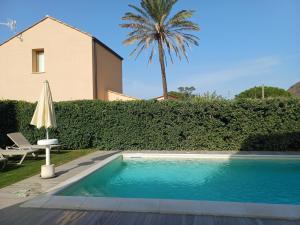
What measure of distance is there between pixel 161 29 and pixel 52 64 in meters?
8.96

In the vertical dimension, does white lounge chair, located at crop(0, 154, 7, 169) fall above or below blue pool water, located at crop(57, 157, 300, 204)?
above

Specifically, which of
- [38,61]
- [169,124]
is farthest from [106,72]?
[169,124]

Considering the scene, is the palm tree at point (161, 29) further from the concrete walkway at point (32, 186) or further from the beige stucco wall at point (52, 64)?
the concrete walkway at point (32, 186)

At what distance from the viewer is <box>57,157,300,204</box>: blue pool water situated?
874 cm

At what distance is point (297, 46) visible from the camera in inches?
819

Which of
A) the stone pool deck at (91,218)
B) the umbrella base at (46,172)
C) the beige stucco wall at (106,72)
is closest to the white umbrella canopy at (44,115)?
the umbrella base at (46,172)

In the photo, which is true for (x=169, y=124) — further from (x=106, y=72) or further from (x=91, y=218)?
(x=91, y=218)

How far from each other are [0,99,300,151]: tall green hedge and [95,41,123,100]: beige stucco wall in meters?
6.16

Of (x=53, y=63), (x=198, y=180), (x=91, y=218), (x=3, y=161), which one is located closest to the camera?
(x=91, y=218)

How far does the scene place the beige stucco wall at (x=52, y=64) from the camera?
71.4 ft

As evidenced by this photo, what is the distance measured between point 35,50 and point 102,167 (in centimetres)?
1481

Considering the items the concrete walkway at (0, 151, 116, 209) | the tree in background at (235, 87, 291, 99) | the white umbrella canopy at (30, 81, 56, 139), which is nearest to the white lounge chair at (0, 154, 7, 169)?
the concrete walkway at (0, 151, 116, 209)

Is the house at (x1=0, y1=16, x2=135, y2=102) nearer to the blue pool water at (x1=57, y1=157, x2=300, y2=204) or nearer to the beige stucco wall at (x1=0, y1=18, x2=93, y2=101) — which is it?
the beige stucco wall at (x1=0, y1=18, x2=93, y2=101)

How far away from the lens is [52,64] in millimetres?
22297
